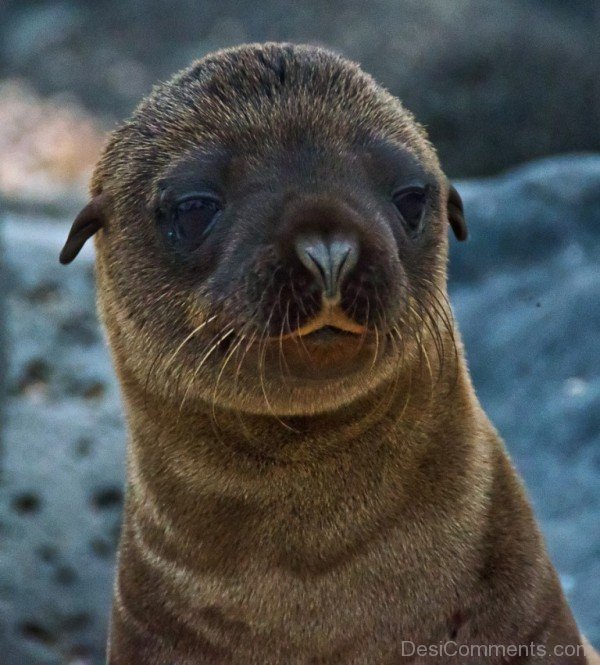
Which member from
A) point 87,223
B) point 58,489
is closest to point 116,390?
point 58,489

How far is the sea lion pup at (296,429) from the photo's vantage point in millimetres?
3467

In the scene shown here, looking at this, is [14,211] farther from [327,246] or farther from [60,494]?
[327,246]

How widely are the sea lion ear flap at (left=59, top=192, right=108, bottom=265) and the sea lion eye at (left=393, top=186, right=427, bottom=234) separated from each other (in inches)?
39.2

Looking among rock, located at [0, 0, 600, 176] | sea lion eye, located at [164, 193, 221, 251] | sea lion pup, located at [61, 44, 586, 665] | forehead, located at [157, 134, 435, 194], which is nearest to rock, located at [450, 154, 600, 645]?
sea lion pup, located at [61, 44, 586, 665]

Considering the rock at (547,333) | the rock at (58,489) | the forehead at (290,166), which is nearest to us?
the forehead at (290,166)

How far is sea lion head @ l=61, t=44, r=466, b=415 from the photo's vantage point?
315 centimetres

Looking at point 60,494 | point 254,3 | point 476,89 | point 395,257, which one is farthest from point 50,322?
point 254,3

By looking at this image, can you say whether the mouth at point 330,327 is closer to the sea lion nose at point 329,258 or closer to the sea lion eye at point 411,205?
the sea lion nose at point 329,258

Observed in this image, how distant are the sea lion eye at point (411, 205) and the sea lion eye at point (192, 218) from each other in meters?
0.55

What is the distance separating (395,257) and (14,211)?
775 cm

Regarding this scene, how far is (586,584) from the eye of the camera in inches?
203

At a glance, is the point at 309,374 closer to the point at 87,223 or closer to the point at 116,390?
the point at 87,223

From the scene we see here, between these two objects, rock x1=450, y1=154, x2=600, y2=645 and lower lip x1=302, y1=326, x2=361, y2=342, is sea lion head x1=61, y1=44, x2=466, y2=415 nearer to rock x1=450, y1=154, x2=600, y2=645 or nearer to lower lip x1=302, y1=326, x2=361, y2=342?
lower lip x1=302, y1=326, x2=361, y2=342

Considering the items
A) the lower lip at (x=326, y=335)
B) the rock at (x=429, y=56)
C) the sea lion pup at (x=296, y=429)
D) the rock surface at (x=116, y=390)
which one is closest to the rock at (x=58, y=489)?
the rock surface at (x=116, y=390)
